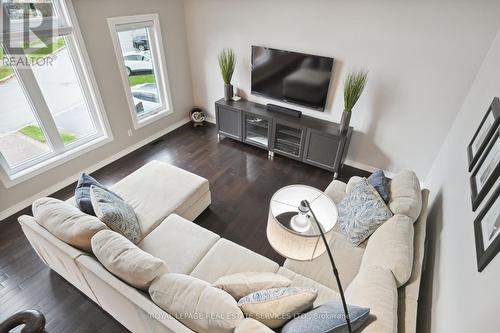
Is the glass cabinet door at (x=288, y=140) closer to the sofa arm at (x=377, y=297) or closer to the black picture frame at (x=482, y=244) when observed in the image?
the sofa arm at (x=377, y=297)

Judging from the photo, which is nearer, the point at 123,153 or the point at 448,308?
the point at 448,308

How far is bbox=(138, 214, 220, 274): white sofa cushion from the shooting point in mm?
1971

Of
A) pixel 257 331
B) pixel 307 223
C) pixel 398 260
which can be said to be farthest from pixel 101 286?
pixel 398 260

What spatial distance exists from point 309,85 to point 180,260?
2792 millimetres

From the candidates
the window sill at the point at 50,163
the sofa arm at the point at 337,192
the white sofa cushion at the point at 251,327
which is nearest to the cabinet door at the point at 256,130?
the sofa arm at the point at 337,192

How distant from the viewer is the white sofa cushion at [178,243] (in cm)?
197

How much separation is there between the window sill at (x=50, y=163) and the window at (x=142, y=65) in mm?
640

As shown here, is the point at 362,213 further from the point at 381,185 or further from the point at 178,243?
the point at 178,243

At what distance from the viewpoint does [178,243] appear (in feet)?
6.91

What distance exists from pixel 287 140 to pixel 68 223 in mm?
2861

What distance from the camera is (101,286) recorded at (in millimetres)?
1609

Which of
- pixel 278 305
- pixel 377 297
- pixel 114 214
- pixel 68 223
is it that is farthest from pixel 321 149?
pixel 68 223

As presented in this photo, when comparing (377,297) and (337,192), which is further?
(337,192)

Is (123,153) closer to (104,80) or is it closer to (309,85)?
(104,80)
